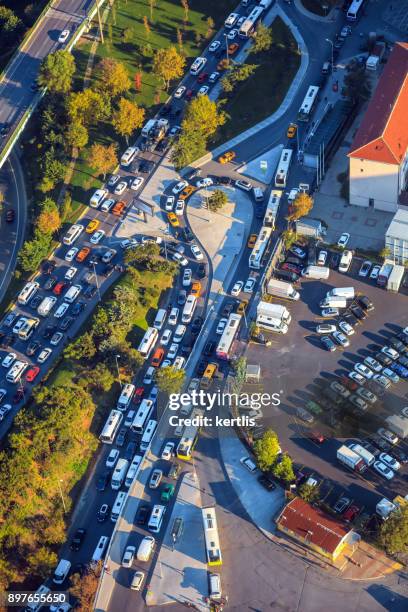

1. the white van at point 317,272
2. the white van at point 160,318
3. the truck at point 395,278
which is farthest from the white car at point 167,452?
the truck at point 395,278

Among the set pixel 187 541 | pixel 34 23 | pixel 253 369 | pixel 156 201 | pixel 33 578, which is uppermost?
pixel 34 23

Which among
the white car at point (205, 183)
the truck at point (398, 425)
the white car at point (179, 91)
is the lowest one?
the truck at point (398, 425)

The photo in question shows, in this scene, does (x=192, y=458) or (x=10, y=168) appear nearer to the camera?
(x=192, y=458)

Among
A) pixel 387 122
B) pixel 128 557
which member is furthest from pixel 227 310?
pixel 128 557

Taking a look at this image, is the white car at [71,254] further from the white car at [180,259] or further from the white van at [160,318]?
the white van at [160,318]

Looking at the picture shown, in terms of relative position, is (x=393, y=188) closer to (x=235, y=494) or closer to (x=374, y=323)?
(x=374, y=323)

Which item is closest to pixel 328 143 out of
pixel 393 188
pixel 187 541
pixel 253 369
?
pixel 393 188
